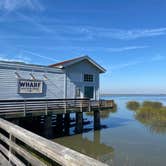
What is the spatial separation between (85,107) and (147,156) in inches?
242

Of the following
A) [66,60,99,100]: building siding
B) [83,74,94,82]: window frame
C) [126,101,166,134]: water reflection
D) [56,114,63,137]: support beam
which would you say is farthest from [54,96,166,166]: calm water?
[83,74,94,82]: window frame

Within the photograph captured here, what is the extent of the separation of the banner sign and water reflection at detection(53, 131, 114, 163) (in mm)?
3666

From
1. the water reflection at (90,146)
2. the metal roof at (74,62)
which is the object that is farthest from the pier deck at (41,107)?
the metal roof at (74,62)

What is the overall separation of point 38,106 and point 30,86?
71.0 inches

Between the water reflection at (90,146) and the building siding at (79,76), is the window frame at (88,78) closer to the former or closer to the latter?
the building siding at (79,76)

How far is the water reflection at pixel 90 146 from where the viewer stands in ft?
35.6

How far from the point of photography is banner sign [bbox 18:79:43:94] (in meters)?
13.3

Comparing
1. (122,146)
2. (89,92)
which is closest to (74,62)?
(89,92)

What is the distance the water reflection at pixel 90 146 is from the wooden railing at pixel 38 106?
201 cm

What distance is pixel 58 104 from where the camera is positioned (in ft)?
46.3

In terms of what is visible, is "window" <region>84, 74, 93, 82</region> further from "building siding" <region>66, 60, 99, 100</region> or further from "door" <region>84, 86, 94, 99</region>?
"door" <region>84, 86, 94, 99</region>

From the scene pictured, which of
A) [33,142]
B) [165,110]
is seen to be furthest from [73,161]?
[165,110]

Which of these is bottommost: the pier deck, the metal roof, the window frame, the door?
the pier deck

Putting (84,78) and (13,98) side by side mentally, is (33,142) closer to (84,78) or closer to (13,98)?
(13,98)
